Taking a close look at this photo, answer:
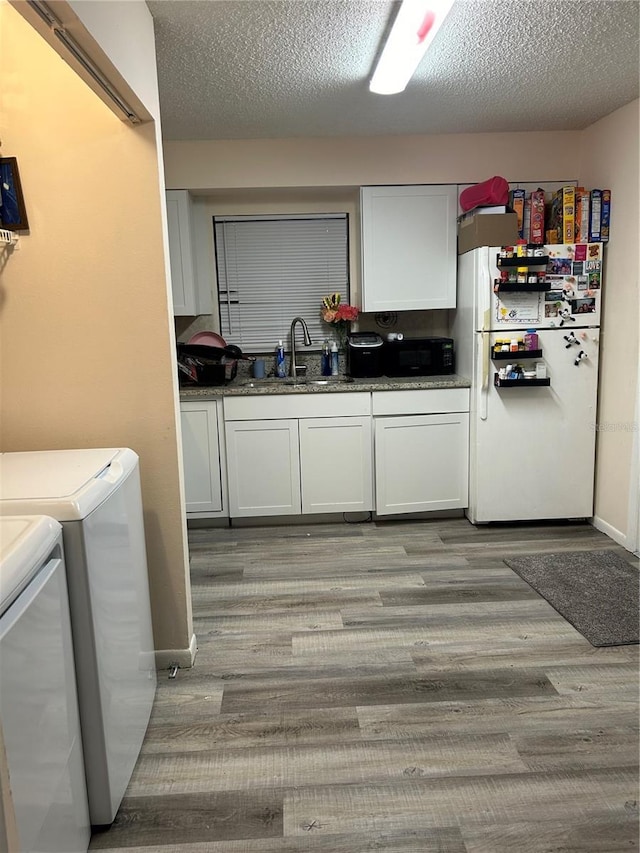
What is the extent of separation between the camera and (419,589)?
3.01m

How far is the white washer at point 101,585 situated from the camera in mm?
1501

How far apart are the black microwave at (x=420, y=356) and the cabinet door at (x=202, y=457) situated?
1.20m

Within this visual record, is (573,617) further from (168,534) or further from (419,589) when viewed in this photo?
(168,534)

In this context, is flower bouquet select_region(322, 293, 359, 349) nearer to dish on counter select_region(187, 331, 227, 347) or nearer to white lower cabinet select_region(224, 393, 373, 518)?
white lower cabinet select_region(224, 393, 373, 518)

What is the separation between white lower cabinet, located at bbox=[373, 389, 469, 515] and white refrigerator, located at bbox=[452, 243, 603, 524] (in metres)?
0.09

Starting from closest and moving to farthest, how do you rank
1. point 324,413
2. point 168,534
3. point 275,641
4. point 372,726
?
point 372,726 < point 168,534 < point 275,641 < point 324,413

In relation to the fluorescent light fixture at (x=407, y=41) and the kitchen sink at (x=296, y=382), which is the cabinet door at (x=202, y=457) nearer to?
the kitchen sink at (x=296, y=382)

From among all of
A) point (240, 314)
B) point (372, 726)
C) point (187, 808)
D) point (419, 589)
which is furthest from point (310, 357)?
point (187, 808)

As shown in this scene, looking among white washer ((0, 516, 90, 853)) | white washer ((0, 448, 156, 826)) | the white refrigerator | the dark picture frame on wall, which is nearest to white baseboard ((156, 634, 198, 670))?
white washer ((0, 448, 156, 826))

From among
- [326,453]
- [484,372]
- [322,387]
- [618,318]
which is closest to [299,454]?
[326,453]

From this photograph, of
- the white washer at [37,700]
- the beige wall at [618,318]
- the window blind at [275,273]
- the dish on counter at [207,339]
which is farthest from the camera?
the window blind at [275,273]

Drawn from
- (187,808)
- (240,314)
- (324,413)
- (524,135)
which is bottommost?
(187,808)

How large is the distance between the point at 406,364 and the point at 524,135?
163 centimetres

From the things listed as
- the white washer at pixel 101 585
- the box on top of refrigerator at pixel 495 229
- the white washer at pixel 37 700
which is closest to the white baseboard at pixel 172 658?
the white washer at pixel 101 585
